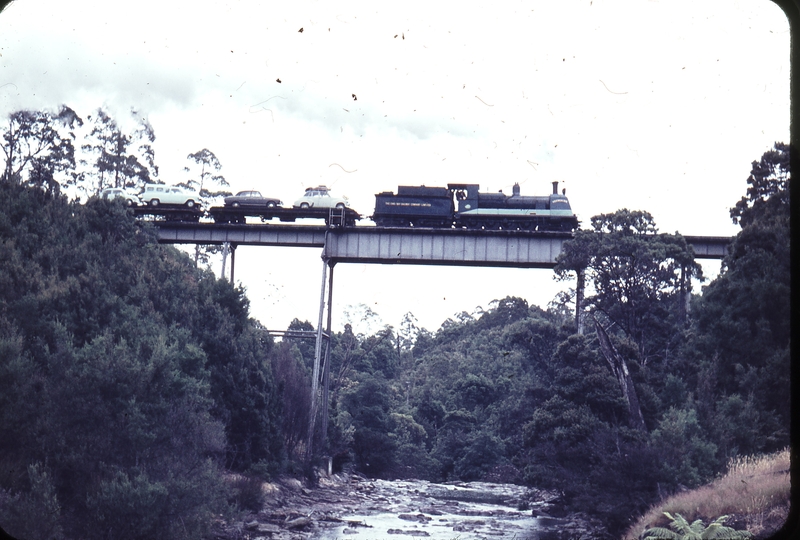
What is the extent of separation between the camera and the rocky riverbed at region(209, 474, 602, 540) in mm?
26766

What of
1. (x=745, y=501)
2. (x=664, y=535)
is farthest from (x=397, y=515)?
(x=745, y=501)

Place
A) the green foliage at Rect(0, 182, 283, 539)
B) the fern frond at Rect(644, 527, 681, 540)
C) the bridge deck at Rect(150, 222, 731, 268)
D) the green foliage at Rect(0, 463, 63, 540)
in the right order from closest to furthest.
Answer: the fern frond at Rect(644, 527, 681, 540) < the green foliage at Rect(0, 463, 63, 540) < the green foliage at Rect(0, 182, 283, 539) < the bridge deck at Rect(150, 222, 731, 268)

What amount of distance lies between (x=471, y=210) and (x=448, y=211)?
1166 mm

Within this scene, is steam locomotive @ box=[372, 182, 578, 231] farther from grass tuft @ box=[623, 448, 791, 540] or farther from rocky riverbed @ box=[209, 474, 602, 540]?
grass tuft @ box=[623, 448, 791, 540]

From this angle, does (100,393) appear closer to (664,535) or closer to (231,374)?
(231,374)

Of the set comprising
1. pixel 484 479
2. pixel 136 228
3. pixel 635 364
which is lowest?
pixel 484 479

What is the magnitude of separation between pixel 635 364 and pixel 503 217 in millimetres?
9964

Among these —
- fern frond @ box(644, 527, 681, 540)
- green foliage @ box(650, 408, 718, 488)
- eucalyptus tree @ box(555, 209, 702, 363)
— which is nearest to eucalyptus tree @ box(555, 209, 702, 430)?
eucalyptus tree @ box(555, 209, 702, 363)

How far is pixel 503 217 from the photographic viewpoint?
37125 millimetres

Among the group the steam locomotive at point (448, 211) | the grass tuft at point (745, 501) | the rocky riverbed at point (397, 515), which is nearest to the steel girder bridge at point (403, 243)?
the steam locomotive at point (448, 211)

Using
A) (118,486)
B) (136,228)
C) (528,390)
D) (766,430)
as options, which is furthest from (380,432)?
(118,486)

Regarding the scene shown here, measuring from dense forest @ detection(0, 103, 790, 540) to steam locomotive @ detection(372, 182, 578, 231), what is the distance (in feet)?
9.66

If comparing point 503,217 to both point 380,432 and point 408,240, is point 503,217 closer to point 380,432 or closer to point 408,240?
point 408,240

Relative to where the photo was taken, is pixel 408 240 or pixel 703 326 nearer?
pixel 703 326
